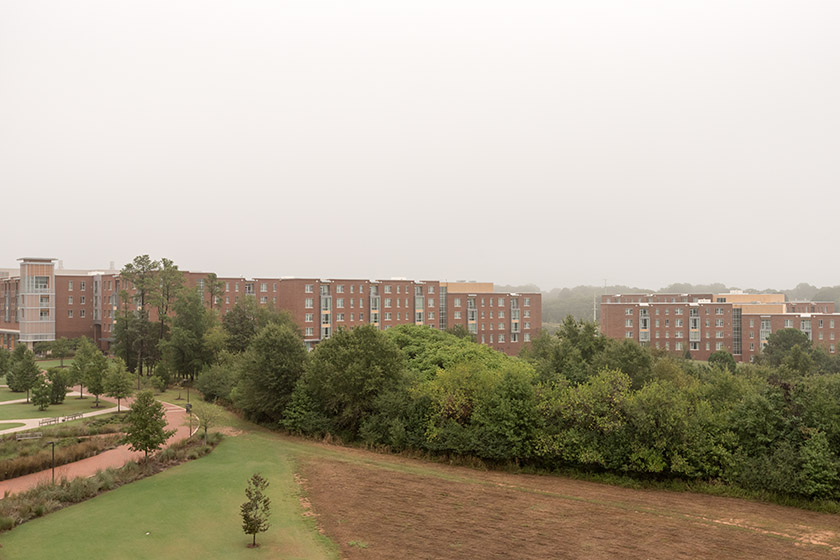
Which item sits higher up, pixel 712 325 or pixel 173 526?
pixel 712 325

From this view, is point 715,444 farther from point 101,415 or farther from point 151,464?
point 101,415

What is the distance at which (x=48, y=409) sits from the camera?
123 feet

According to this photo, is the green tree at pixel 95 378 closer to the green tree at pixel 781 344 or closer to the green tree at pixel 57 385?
the green tree at pixel 57 385

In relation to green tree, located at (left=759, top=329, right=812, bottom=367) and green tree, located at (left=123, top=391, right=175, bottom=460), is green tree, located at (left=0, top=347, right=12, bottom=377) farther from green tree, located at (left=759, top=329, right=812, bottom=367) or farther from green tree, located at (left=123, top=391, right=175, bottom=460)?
green tree, located at (left=759, top=329, right=812, bottom=367)

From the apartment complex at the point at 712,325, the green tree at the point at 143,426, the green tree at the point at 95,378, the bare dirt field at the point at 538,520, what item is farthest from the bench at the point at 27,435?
the apartment complex at the point at 712,325

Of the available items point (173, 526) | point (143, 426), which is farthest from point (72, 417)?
point (173, 526)

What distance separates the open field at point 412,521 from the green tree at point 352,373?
712cm

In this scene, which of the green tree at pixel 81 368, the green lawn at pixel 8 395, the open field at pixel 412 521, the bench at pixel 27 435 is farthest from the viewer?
the green lawn at pixel 8 395

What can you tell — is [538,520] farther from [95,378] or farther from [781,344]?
[781,344]

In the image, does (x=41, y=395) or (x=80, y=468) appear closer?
(x=80, y=468)

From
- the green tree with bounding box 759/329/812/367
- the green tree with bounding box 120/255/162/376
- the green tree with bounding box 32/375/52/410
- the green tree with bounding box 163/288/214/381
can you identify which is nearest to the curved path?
the green tree with bounding box 32/375/52/410

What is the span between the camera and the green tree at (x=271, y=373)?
34250mm

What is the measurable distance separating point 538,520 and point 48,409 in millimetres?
36027

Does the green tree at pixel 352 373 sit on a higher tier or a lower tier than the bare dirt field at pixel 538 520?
higher
